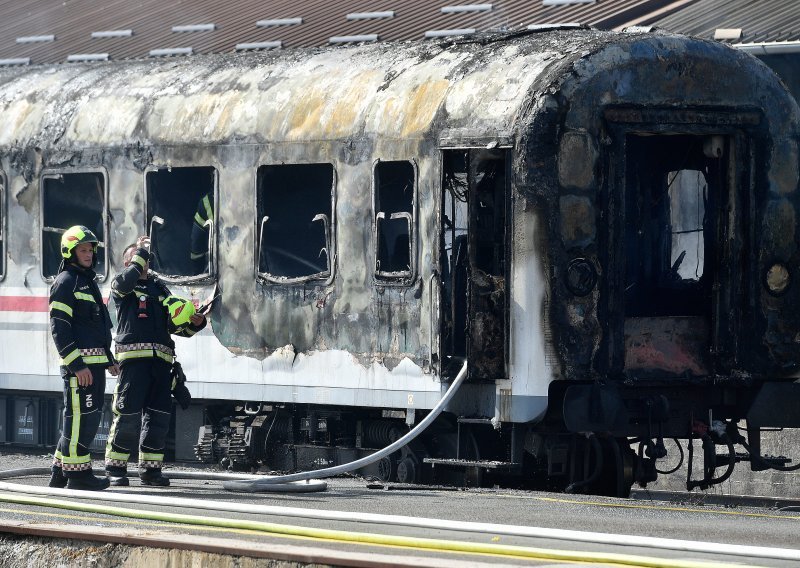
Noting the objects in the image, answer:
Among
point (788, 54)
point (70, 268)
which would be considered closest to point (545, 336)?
point (70, 268)

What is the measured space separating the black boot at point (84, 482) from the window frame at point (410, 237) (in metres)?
2.64

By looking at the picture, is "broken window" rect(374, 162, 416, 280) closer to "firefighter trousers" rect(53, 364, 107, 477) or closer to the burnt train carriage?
the burnt train carriage

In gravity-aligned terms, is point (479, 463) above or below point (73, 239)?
below

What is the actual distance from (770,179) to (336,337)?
3.54 m

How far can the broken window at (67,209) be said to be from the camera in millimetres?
17188

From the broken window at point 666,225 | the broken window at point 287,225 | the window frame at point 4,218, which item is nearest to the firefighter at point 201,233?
the broken window at point 287,225

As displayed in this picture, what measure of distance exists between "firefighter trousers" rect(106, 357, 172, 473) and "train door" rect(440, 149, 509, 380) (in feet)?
6.79

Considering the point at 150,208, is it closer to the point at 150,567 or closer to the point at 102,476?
the point at 102,476

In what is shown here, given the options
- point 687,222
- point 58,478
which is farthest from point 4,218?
point 687,222

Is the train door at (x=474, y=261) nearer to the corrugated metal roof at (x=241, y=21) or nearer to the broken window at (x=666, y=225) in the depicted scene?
the broken window at (x=666, y=225)

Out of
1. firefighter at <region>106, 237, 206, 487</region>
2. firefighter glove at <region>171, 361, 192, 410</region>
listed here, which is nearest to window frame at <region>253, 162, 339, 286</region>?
firefighter at <region>106, 237, 206, 487</region>

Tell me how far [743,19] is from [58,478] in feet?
35.1

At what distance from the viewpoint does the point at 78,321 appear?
13.7m

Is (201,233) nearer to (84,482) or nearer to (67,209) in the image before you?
(67,209)
